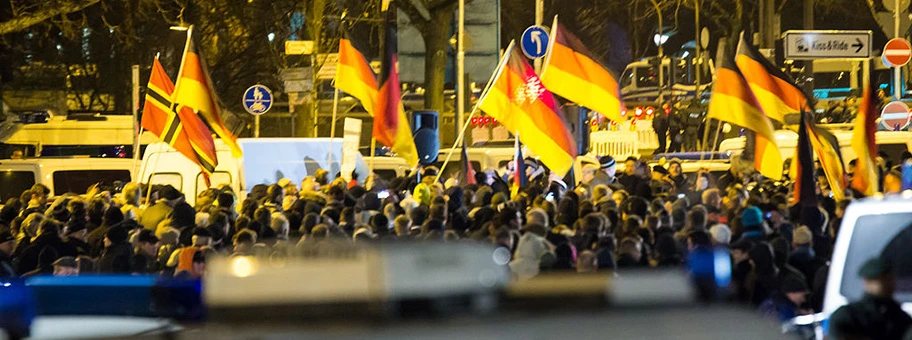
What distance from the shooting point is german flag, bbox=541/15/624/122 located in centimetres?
1599

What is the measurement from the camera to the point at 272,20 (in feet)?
123

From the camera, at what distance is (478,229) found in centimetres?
1166

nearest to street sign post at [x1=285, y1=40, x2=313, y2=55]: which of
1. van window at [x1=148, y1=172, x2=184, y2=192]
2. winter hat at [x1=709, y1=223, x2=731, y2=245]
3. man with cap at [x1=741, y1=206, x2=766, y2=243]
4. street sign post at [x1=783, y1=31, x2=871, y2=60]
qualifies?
van window at [x1=148, y1=172, x2=184, y2=192]

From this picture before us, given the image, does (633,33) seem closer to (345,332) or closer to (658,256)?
(658,256)

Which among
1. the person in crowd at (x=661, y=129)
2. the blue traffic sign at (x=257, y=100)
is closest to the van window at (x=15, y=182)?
the blue traffic sign at (x=257, y=100)

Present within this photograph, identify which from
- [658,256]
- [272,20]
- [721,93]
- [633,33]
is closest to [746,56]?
[721,93]

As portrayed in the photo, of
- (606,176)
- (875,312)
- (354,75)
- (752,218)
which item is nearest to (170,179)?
(354,75)

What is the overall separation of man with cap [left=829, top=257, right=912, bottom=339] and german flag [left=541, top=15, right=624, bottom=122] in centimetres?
1061

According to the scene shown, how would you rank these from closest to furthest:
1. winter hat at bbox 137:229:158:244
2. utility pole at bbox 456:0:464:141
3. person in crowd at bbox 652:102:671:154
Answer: winter hat at bbox 137:229:158:244
utility pole at bbox 456:0:464:141
person in crowd at bbox 652:102:671:154

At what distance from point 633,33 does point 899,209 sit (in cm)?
4526

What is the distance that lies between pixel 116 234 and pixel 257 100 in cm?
1455

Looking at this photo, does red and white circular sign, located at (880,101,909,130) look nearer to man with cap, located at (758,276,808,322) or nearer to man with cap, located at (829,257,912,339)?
man with cap, located at (758,276,808,322)

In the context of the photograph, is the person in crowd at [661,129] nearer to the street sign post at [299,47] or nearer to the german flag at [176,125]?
the street sign post at [299,47]

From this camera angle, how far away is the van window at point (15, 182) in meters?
20.5
